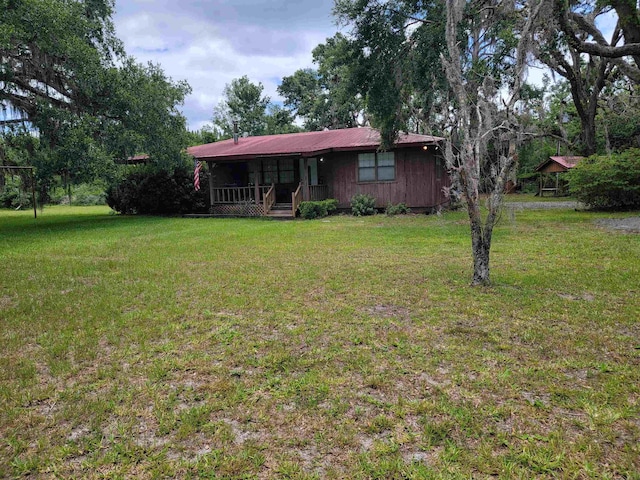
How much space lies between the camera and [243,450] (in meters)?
2.30

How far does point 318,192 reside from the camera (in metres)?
17.7

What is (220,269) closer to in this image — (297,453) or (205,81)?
(297,453)

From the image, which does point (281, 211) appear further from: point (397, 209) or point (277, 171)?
point (397, 209)

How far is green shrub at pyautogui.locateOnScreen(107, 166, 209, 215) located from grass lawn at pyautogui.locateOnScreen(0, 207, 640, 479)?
11983 mm

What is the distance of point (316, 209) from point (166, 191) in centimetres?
731

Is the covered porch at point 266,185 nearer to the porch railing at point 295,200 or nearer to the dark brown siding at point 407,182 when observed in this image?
the porch railing at point 295,200

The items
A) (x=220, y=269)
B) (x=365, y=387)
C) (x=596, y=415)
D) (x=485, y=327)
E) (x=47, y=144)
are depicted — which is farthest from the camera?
(x=47, y=144)

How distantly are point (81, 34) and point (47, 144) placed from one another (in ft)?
12.8

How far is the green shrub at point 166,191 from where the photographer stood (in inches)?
725

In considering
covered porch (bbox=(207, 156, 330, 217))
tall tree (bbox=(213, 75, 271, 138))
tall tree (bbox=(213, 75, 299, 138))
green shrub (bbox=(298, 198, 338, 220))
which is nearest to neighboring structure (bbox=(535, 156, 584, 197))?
green shrub (bbox=(298, 198, 338, 220))

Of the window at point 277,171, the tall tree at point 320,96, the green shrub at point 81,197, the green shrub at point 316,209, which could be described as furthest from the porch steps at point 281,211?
the green shrub at point 81,197

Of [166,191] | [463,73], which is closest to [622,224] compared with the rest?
[463,73]

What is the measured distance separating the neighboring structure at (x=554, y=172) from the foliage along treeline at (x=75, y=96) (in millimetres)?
24195

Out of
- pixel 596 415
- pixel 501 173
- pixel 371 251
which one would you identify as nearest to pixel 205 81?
pixel 371 251
